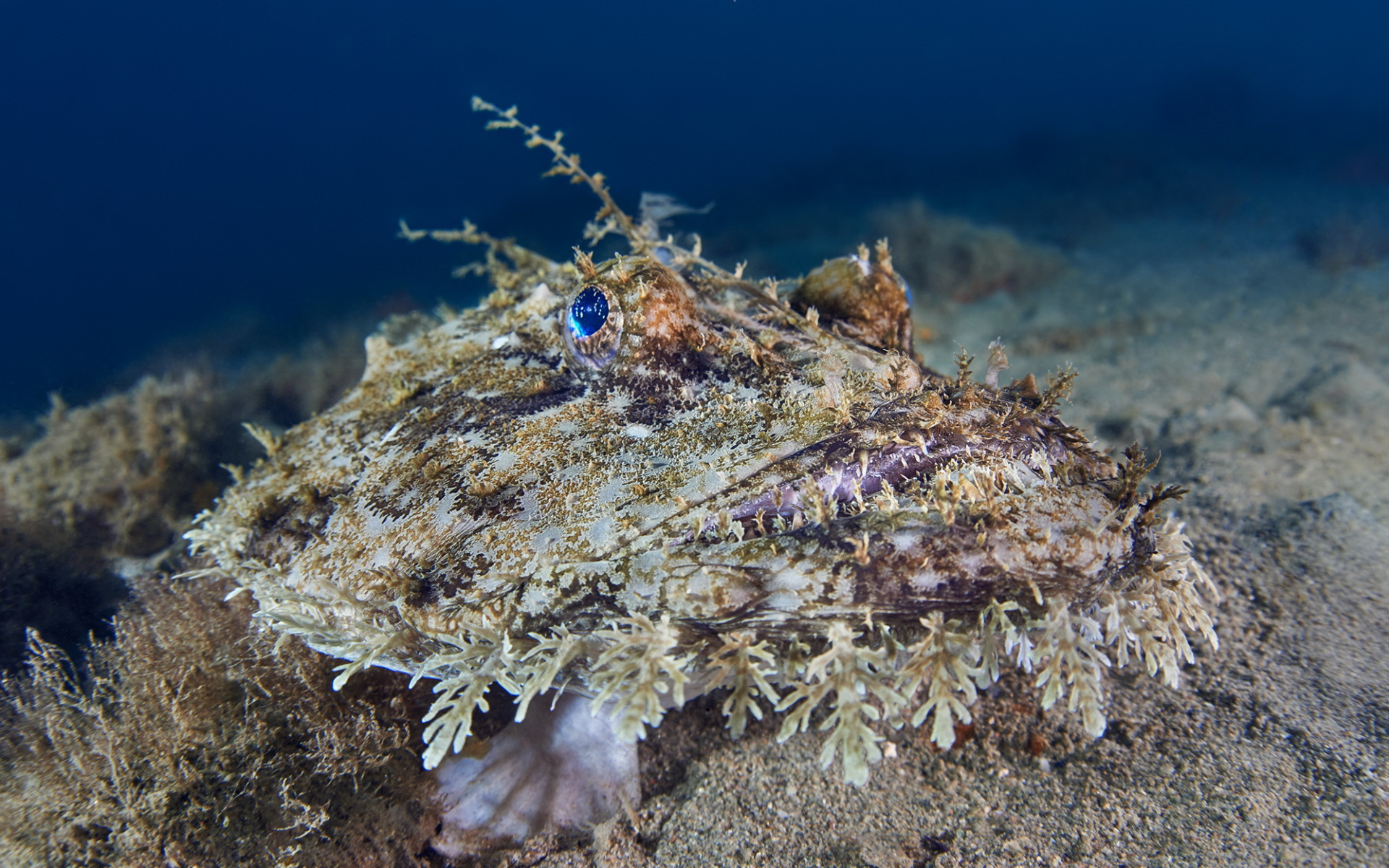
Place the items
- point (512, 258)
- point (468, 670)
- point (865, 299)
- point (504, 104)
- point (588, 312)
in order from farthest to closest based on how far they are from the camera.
A: point (504, 104), point (512, 258), point (865, 299), point (588, 312), point (468, 670)

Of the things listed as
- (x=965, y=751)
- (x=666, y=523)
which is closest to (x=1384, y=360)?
(x=965, y=751)

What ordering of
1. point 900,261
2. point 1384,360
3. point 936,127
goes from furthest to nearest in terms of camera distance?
point 936,127 < point 900,261 < point 1384,360

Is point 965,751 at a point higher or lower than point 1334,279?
lower

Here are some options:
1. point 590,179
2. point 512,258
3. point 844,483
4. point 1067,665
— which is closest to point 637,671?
point 844,483

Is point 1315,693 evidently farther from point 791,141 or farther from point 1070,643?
point 791,141

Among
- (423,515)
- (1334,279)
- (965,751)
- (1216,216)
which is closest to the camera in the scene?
(423,515)

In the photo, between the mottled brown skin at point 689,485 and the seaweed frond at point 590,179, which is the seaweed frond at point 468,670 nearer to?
the mottled brown skin at point 689,485

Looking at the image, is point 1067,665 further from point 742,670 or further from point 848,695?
point 742,670
